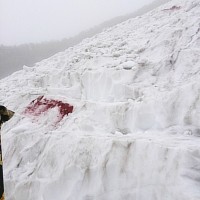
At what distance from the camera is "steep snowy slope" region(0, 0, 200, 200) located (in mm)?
4223

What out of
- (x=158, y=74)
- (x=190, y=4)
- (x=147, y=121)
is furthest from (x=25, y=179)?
(x=190, y=4)

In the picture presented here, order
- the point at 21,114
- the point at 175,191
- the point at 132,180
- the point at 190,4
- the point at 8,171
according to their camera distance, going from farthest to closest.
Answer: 1. the point at 190,4
2. the point at 21,114
3. the point at 8,171
4. the point at 132,180
5. the point at 175,191

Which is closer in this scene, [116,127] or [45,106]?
[116,127]

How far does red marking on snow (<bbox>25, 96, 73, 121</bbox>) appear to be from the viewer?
21.3 ft

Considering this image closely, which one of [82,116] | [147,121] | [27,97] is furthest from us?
[27,97]

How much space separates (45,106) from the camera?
6.95 m

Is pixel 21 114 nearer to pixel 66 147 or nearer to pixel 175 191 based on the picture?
pixel 66 147

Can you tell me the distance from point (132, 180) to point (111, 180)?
38 centimetres

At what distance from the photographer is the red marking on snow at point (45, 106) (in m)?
6.50

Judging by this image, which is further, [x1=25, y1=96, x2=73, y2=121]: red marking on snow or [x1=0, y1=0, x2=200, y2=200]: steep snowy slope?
[x1=25, y1=96, x2=73, y2=121]: red marking on snow

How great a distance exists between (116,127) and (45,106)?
7.38 ft

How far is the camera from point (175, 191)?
149 inches

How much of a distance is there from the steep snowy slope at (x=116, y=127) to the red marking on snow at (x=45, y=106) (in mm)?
29

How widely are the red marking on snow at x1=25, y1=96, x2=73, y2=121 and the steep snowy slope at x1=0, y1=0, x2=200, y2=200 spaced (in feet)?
0.09
